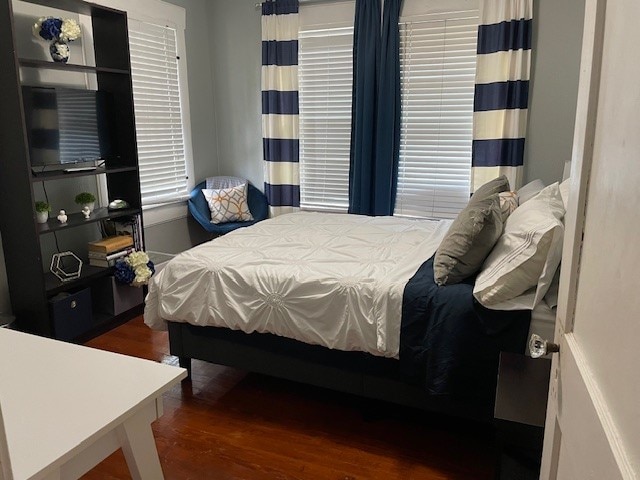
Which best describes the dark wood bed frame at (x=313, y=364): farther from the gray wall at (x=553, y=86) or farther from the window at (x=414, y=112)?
the gray wall at (x=553, y=86)

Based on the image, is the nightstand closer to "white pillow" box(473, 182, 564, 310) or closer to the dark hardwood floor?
"white pillow" box(473, 182, 564, 310)

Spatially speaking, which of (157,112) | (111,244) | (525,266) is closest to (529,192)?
(525,266)

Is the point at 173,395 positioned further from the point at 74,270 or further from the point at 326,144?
the point at 326,144

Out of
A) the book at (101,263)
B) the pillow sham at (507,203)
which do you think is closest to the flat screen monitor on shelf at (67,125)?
the book at (101,263)

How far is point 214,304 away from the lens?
2.43 m

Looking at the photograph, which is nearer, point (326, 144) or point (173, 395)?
point (173, 395)

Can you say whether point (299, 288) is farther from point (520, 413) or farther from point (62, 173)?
point (62, 173)

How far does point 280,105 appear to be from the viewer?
4.57 m

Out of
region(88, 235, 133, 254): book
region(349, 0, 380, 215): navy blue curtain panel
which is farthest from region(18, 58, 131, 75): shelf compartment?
region(349, 0, 380, 215): navy blue curtain panel

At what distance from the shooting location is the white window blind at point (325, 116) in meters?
4.43

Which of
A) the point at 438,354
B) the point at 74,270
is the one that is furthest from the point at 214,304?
the point at 74,270

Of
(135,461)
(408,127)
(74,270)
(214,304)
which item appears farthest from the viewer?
(408,127)

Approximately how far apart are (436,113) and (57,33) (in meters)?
2.87

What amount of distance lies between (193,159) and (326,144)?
131cm
